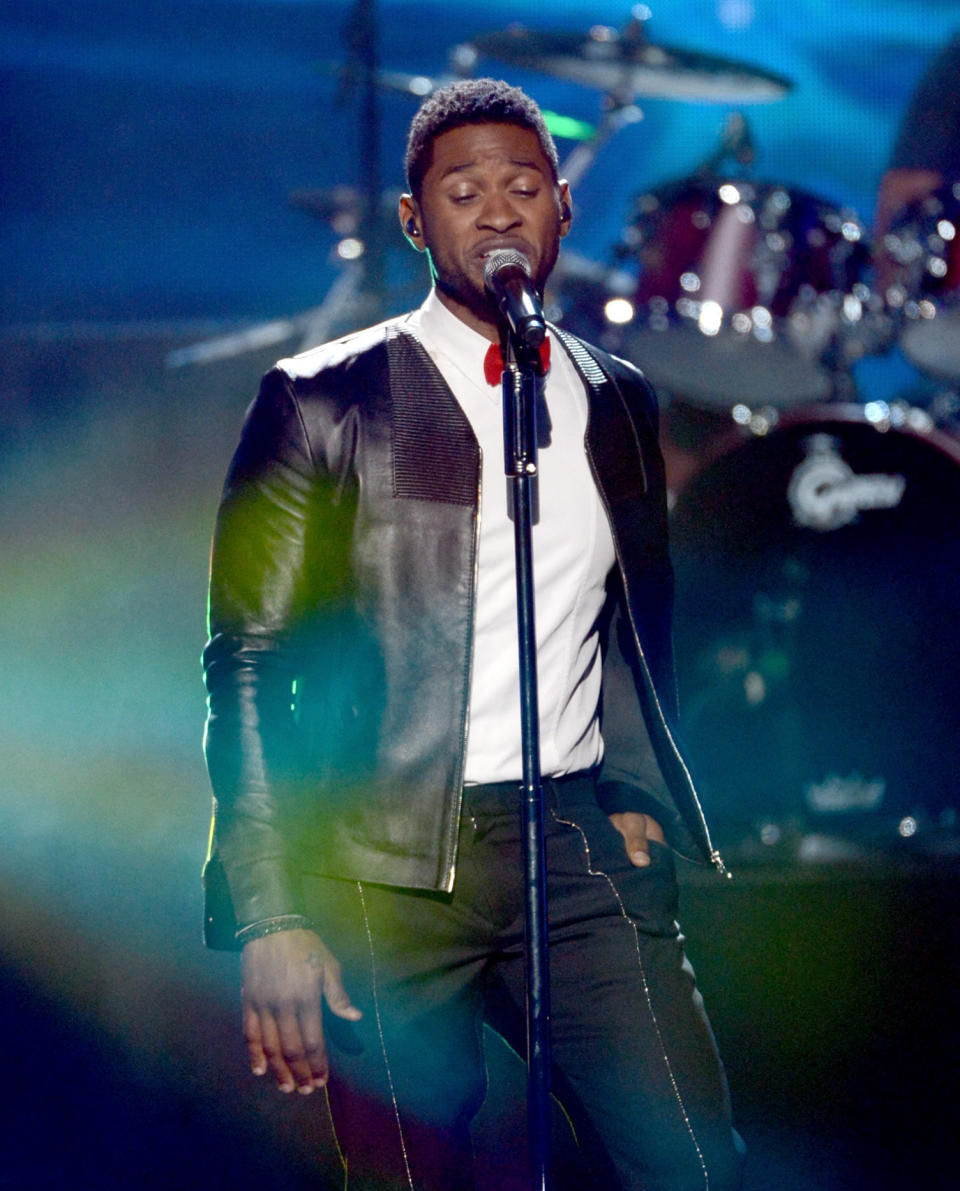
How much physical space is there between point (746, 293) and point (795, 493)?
3.41 feet

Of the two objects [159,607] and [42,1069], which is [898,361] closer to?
[159,607]

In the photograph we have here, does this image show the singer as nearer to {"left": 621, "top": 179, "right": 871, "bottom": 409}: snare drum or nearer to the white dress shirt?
the white dress shirt

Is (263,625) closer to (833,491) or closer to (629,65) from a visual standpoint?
(833,491)

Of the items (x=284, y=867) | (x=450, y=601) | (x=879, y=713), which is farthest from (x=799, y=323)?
(x=284, y=867)

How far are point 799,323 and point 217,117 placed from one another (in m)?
2.81

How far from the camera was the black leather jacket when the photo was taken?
1.54 meters

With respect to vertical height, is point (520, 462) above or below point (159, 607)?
above

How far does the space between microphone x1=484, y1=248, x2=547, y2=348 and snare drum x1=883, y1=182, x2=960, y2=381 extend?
387 centimetres

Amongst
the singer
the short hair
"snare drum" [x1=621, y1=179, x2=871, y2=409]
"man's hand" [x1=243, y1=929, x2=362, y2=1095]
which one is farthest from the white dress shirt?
"snare drum" [x1=621, y1=179, x2=871, y2=409]

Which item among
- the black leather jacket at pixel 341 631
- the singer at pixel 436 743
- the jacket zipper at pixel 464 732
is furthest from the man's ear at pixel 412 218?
the jacket zipper at pixel 464 732

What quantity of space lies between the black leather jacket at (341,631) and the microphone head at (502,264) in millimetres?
266

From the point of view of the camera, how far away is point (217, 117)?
5.33 metres

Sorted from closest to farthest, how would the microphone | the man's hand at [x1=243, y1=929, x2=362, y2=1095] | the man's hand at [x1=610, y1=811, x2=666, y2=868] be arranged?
the microphone
the man's hand at [x1=243, y1=929, x2=362, y2=1095]
the man's hand at [x1=610, y1=811, x2=666, y2=868]

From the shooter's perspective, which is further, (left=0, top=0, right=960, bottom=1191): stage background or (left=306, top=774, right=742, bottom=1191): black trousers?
(left=0, top=0, right=960, bottom=1191): stage background
